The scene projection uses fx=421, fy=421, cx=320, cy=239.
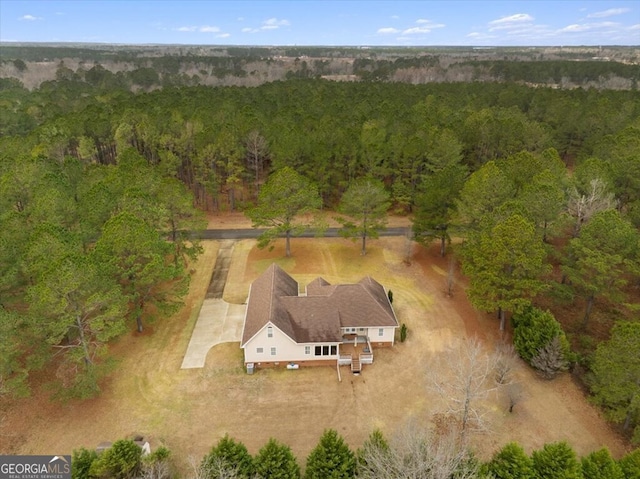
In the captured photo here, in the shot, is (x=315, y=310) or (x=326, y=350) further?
(x=315, y=310)

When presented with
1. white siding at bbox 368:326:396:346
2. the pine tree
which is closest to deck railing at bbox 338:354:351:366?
white siding at bbox 368:326:396:346

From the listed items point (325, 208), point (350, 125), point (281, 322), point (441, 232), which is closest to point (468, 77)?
point (350, 125)

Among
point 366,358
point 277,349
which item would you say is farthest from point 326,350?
Result: point 277,349

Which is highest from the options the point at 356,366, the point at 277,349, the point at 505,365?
the point at 505,365

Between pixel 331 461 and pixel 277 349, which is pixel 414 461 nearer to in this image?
pixel 331 461

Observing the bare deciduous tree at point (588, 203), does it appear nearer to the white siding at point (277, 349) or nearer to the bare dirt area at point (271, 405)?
the bare dirt area at point (271, 405)

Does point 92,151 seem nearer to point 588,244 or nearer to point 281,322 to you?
point 281,322
